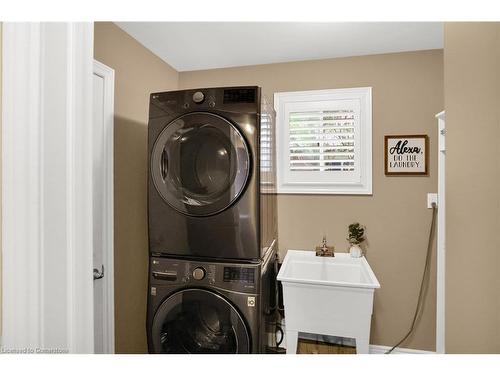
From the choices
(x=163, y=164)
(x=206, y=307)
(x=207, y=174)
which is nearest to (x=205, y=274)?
(x=206, y=307)

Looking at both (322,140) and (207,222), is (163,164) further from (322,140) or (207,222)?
(322,140)

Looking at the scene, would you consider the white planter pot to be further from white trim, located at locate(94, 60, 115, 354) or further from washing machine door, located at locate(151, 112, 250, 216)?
white trim, located at locate(94, 60, 115, 354)

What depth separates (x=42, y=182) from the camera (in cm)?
46

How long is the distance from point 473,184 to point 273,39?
1.68 metres

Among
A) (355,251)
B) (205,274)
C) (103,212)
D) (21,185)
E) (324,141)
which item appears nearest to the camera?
(21,185)

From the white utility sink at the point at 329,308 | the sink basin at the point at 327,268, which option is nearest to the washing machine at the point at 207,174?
the white utility sink at the point at 329,308

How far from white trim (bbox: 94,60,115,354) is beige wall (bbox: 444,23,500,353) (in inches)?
65.4

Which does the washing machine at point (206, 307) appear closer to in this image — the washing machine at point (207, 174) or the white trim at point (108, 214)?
the washing machine at point (207, 174)

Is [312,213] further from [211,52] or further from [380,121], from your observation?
[211,52]

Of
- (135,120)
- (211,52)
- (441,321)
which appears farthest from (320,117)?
(441,321)

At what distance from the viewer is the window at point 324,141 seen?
217 centimetres

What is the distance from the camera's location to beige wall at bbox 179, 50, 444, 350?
2.06 m

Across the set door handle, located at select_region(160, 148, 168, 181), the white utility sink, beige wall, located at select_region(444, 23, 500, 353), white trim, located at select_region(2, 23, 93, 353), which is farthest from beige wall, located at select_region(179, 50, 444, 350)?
white trim, located at select_region(2, 23, 93, 353)
